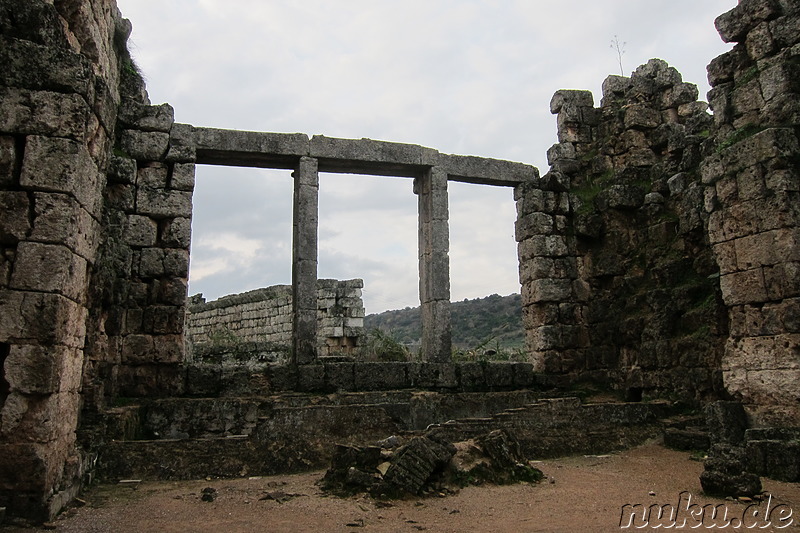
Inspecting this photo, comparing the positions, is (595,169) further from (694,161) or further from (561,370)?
(561,370)

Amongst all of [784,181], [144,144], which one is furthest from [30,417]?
[784,181]

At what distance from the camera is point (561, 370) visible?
1027 centimetres

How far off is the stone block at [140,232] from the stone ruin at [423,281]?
4cm

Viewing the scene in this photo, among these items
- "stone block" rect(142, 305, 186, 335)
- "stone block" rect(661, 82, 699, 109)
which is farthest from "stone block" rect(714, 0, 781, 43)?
"stone block" rect(142, 305, 186, 335)

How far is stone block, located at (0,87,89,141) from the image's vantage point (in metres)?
5.17

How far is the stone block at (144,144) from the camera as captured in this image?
8516 millimetres

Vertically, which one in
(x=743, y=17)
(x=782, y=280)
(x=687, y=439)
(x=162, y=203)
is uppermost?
(x=743, y=17)

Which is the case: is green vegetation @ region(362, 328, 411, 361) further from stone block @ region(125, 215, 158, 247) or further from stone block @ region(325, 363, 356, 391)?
stone block @ region(125, 215, 158, 247)

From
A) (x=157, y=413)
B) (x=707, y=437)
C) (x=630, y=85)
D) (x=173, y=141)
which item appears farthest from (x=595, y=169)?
(x=157, y=413)

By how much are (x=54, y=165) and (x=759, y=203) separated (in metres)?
7.23

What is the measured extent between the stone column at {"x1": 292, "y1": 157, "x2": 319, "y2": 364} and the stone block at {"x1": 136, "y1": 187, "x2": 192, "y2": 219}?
4.91ft

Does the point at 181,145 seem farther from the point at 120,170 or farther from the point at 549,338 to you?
the point at 549,338

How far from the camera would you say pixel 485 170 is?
34.2 feet

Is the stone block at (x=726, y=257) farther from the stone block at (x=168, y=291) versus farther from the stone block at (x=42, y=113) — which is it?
the stone block at (x=42, y=113)
